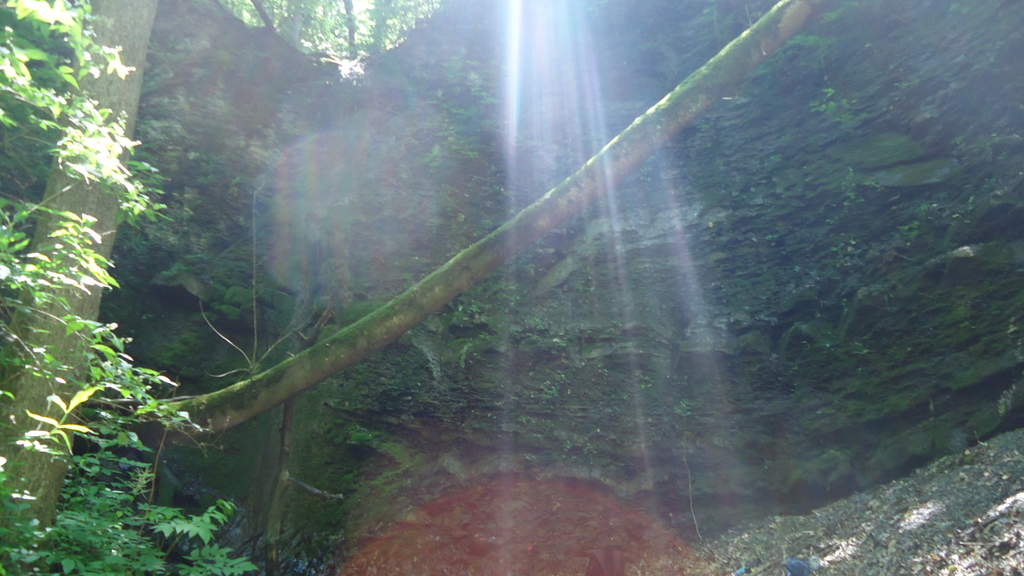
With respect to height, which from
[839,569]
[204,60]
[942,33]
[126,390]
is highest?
[204,60]

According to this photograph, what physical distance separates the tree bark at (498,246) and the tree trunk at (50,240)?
0.86 meters

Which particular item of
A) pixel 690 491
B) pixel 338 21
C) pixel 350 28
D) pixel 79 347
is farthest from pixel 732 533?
pixel 338 21

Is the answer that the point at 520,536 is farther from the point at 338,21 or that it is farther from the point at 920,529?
the point at 338,21

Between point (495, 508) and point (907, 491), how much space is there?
3643 millimetres

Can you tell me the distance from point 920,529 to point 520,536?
3.46 m

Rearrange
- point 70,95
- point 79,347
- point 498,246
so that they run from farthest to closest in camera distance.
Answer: point 498,246, point 70,95, point 79,347

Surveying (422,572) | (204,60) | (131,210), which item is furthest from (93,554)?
(204,60)

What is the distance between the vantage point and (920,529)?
3.92 metres

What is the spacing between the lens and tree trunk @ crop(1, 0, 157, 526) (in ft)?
9.20

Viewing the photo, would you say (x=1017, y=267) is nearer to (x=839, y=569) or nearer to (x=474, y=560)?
(x=839, y=569)

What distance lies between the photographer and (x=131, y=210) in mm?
3613

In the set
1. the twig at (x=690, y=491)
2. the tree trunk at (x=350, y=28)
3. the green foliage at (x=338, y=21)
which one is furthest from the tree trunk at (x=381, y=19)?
the twig at (x=690, y=491)

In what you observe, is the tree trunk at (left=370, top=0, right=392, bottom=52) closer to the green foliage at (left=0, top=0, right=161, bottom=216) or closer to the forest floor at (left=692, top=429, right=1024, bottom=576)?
the green foliage at (left=0, top=0, right=161, bottom=216)

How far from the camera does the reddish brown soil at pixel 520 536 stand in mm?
5762
